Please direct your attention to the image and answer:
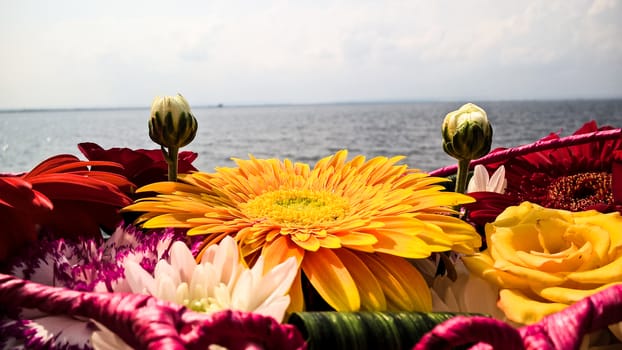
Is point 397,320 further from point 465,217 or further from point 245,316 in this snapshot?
point 465,217

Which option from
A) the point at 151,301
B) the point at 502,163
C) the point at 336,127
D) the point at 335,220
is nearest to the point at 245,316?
the point at 151,301

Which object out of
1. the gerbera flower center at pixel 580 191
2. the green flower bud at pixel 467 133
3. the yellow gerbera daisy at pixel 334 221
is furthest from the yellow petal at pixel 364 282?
the gerbera flower center at pixel 580 191

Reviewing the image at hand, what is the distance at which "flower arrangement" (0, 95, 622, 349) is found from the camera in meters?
0.19

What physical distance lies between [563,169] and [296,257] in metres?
0.29

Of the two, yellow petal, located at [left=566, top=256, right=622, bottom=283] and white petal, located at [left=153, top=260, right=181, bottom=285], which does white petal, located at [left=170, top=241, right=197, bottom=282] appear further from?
yellow petal, located at [left=566, top=256, right=622, bottom=283]

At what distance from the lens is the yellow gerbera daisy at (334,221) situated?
10.7 inches

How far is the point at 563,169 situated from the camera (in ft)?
1.54

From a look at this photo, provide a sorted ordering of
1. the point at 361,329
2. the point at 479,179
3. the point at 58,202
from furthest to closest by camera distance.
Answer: the point at 479,179 → the point at 58,202 → the point at 361,329

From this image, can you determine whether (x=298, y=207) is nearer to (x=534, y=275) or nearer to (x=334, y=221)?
(x=334, y=221)

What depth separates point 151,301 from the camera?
19 centimetres

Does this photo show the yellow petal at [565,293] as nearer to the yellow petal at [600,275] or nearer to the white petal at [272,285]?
the yellow petal at [600,275]

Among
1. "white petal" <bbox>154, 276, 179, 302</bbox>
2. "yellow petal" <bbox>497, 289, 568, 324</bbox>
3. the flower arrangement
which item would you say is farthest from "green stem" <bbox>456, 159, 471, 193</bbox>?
"white petal" <bbox>154, 276, 179, 302</bbox>

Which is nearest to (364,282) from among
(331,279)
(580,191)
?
(331,279)

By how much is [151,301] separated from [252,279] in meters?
0.05
